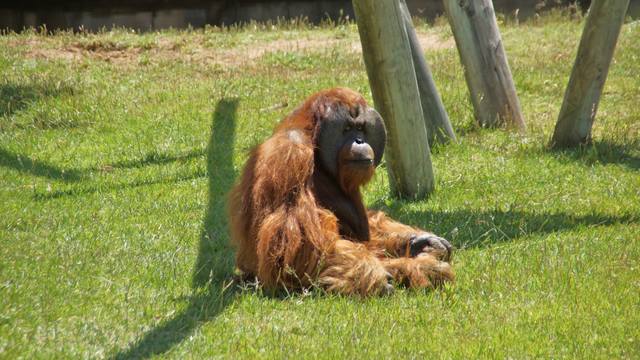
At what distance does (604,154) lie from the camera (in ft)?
23.6

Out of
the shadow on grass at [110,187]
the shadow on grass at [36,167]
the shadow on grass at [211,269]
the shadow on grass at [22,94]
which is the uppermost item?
the shadow on grass at [22,94]

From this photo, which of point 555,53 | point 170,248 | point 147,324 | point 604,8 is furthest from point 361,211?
point 555,53

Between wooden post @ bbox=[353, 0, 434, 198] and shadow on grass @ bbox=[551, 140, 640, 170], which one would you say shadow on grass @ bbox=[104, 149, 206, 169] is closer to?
wooden post @ bbox=[353, 0, 434, 198]

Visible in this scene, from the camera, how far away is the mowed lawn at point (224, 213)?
12.4ft

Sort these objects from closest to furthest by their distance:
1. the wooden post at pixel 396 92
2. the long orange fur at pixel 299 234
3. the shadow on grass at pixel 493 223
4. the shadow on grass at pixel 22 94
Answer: the long orange fur at pixel 299 234 → the shadow on grass at pixel 493 223 → the wooden post at pixel 396 92 → the shadow on grass at pixel 22 94

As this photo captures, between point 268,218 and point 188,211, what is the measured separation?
1.94m

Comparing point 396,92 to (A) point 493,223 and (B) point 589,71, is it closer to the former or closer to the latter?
(A) point 493,223

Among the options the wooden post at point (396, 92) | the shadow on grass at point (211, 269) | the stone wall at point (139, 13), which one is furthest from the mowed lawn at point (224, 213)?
the stone wall at point (139, 13)

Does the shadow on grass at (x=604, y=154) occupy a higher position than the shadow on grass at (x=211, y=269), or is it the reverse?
the shadow on grass at (x=211, y=269)

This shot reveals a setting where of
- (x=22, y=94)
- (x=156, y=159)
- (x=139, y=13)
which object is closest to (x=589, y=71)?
(x=156, y=159)

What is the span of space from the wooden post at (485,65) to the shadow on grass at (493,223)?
2.21 metres

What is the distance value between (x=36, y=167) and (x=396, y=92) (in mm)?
2897

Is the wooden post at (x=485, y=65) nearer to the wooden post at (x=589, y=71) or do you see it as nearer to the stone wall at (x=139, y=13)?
the wooden post at (x=589, y=71)

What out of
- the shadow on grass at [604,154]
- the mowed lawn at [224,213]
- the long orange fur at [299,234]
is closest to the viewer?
the mowed lawn at [224,213]
